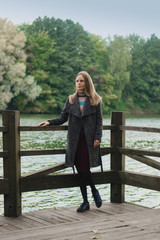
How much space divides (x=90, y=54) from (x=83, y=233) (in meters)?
58.7

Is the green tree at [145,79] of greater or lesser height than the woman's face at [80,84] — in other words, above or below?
above

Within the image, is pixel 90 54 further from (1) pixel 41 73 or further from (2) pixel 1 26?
(2) pixel 1 26

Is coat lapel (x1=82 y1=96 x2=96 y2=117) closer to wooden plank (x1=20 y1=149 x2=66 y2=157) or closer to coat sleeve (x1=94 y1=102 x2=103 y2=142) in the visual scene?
coat sleeve (x1=94 y1=102 x2=103 y2=142)

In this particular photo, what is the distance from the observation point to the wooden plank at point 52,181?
5562mm

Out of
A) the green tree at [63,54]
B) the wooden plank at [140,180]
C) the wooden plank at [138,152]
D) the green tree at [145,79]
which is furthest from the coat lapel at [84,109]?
the green tree at [145,79]

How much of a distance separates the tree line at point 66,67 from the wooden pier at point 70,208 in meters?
40.1

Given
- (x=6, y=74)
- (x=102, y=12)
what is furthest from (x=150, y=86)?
(x=102, y=12)

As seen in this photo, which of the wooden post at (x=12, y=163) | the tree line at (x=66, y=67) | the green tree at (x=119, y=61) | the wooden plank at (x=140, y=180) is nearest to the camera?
the wooden post at (x=12, y=163)

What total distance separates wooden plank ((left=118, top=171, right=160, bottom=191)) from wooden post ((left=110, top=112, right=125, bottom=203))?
10 centimetres

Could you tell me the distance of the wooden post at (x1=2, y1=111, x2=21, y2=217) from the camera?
214 inches

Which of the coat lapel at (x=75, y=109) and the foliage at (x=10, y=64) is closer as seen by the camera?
the coat lapel at (x=75, y=109)

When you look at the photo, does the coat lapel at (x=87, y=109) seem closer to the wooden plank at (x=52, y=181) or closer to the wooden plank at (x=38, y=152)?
the wooden plank at (x=38, y=152)

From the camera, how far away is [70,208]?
5781 mm

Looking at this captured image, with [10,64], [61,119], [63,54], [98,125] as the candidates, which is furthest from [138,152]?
[63,54]
